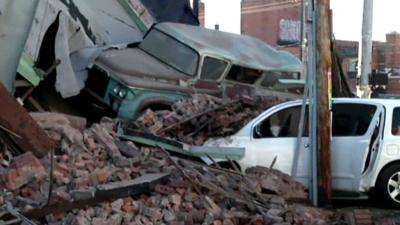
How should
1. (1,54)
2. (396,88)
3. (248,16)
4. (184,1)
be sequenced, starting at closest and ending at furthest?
(1,54) → (184,1) → (396,88) → (248,16)

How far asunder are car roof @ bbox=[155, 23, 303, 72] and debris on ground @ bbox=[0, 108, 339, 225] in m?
4.79

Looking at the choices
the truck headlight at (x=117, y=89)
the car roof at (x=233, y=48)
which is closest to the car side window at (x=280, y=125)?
the truck headlight at (x=117, y=89)

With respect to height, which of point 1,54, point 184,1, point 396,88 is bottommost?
point 396,88

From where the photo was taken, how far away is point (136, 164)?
27.1ft

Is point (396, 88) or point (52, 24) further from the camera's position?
point (396, 88)

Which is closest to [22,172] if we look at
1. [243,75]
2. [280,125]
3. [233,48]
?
[280,125]

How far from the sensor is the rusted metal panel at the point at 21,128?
8.11m

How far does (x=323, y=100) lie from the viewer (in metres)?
9.38

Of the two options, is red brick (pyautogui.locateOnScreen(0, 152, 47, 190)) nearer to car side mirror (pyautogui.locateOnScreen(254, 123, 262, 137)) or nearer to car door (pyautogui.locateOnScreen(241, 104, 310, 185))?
car door (pyautogui.locateOnScreen(241, 104, 310, 185))

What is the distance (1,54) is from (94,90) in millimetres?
1828

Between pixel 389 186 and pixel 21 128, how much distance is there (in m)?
4.97

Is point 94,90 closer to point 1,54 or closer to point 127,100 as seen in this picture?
point 127,100

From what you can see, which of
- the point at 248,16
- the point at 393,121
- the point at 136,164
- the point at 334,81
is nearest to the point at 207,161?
the point at 136,164

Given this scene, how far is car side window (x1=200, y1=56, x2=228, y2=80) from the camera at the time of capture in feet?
42.9
